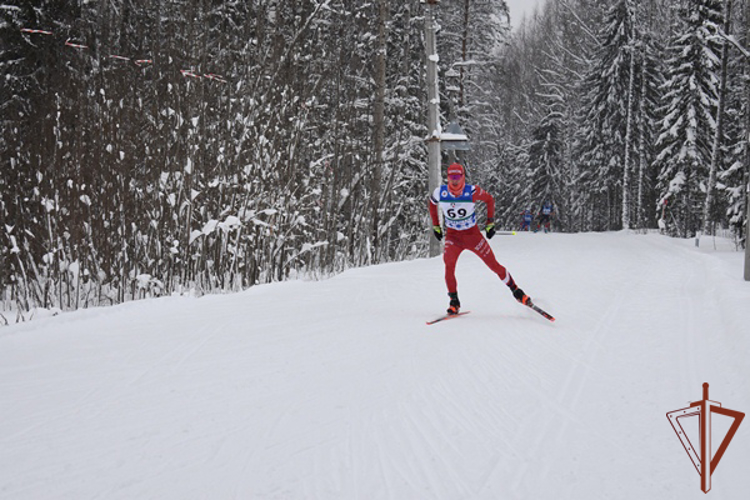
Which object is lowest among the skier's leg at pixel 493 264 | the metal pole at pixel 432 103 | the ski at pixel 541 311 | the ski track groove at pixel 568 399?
the ski track groove at pixel 568 399

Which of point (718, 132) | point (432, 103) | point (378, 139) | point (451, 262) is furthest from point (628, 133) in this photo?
point (451, 262)

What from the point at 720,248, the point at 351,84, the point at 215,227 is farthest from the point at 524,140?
the point at 215,227

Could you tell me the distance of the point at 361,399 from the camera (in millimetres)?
4016

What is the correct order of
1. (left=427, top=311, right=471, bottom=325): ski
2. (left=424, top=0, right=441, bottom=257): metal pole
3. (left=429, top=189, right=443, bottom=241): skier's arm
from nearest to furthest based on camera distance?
(left=427, top=311, right=471, bottom=325): ski → (left=429, top=189, right=443, bottom=241): skier's arm → (left=424, top=0, right=441, bottom=257): metal pole

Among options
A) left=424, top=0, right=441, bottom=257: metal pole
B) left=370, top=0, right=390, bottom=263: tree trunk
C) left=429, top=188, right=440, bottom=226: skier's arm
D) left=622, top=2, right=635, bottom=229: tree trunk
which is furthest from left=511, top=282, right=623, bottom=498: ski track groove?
left=622, top=2, right=635, bottom=229: tree trunk

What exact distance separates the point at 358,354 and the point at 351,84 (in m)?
7.38

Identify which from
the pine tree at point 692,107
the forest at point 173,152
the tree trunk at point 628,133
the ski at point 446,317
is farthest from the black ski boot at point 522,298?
the tree trunk at point 628,133

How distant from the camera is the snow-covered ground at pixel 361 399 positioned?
292cm

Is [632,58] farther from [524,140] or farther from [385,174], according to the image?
[385,174]

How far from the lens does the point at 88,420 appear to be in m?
3.54

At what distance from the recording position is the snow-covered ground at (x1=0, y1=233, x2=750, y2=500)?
9.58 ft

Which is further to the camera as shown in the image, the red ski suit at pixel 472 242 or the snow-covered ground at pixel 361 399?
the red ski suit at pixel 472 242

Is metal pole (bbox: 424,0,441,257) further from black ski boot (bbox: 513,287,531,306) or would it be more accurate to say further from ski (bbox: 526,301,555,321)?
ski (bbox: 526,301,555,321)

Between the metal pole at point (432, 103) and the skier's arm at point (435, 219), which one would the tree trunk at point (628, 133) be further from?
the skier's arm at point (435, 219)
